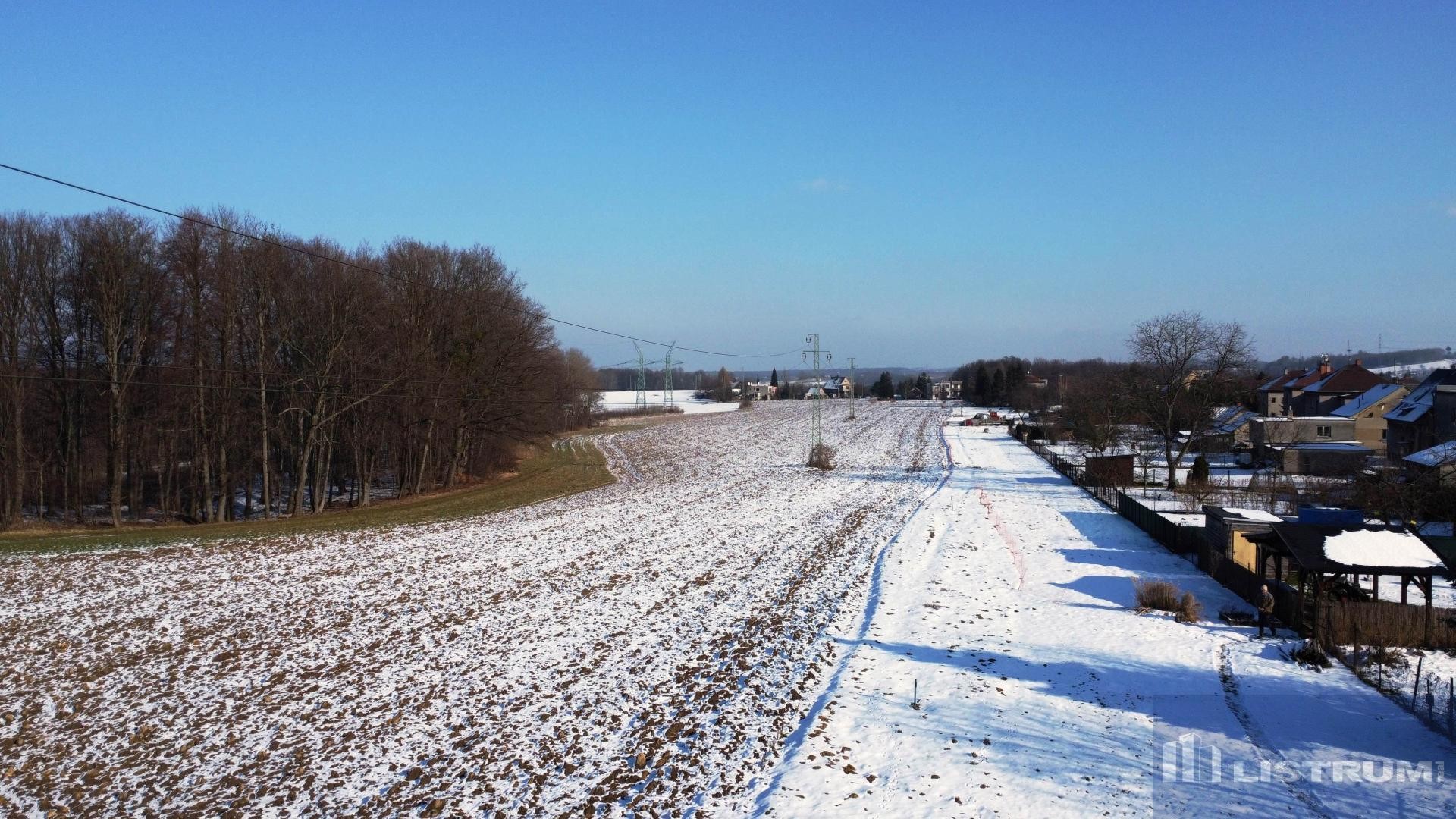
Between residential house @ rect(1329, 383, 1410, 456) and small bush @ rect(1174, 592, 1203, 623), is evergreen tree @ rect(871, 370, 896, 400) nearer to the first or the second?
residential house @ rect(1329, 383, 1410, 456)

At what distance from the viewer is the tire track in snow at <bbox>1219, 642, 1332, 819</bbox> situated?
10203mm

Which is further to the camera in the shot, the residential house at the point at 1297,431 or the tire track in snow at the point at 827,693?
the residential house at the point at 1297,431

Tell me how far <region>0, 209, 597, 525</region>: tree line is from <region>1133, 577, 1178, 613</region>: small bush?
29484mm

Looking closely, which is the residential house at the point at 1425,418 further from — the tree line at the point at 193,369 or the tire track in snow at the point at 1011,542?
the tree line at the point at 193,369

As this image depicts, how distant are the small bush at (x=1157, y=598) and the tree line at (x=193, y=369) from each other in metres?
29.5

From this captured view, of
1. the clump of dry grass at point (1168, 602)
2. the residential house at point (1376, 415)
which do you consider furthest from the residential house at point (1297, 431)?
the clump of dry grass at point (1168, 602)

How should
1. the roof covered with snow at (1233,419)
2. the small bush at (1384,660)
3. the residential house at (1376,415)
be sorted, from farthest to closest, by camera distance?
the roof covered with snow at (1233,419) → the residential house at (1376,415) → the small bush at (1384,660)

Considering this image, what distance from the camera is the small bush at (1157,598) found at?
62.1ft

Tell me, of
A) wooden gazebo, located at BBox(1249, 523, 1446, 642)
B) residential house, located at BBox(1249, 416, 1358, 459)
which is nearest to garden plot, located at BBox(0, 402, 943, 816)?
wooden gazebo, located at BBox(1249, 523, 1446, 642)

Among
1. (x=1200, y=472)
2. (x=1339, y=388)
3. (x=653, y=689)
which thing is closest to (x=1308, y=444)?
(x=1200, y=472)

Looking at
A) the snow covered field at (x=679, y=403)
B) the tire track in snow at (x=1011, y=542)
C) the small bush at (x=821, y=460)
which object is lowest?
the tire track in snow at (x=1011, y=542)

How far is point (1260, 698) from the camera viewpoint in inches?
533

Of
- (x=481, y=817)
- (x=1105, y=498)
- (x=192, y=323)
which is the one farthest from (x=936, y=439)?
(x=481, y=817)

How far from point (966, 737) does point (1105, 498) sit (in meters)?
29.4
